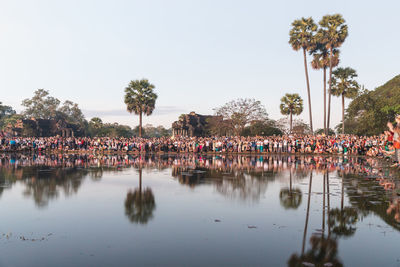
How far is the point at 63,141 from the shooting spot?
40.0m

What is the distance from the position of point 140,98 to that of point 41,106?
58.7 m

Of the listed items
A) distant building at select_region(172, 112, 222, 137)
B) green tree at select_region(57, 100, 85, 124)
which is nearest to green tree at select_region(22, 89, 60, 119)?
green tree at select_region(57, 100, 85, 124)

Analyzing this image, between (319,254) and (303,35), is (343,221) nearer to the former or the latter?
(319,254)

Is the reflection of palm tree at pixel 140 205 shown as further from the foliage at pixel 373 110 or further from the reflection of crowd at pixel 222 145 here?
the foliage at pixel 373 110

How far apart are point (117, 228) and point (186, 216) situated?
62.4 inches

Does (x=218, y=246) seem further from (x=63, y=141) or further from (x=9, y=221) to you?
(x=63, y=141)

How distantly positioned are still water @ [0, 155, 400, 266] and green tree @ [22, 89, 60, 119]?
9214 centimetres

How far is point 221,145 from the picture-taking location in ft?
113

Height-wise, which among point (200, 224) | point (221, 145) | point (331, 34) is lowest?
point (200, 224)

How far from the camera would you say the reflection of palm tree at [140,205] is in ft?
23.7

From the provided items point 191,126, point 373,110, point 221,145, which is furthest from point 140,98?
point 373,110

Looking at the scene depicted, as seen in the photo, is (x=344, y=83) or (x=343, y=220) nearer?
(x=343, y=220)

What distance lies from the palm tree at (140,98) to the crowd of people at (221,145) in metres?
12.6

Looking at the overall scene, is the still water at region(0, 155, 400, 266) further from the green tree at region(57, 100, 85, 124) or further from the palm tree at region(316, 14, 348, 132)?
the green tree at region(57, 100, 85, 124)
